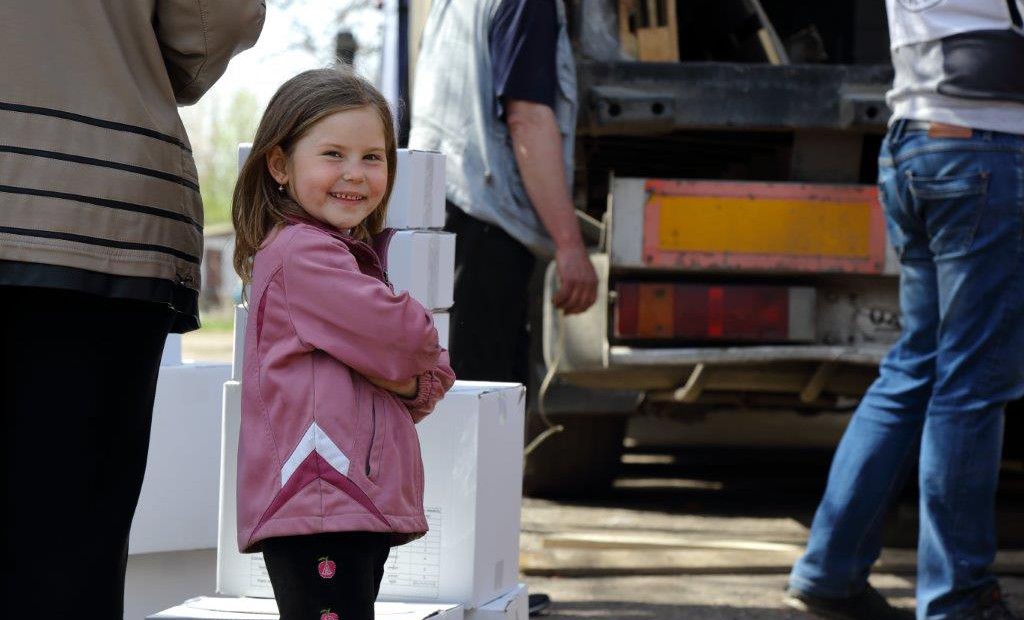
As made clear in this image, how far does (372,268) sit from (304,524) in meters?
0.41

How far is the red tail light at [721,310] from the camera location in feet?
13.6

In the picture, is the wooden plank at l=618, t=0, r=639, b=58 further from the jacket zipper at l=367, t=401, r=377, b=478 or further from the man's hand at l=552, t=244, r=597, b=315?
the jacket zipper at l=367, t=401, r=377, b=478

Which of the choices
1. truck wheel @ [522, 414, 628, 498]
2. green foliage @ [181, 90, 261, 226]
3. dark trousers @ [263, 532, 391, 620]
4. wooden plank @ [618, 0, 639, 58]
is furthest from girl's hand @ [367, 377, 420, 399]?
green foliage @ [181, 90, 261, 226]

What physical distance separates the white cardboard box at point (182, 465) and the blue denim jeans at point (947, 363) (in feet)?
4.47

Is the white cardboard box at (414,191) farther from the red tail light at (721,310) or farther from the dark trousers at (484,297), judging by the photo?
the red tail light at (721,310)

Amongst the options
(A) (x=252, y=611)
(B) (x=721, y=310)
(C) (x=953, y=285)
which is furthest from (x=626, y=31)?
(A) (x=252, y=611)

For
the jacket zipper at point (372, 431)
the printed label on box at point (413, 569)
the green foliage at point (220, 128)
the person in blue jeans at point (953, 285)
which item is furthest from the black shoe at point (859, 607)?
the green foliage at point (220, 128)

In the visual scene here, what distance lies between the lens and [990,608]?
324cm

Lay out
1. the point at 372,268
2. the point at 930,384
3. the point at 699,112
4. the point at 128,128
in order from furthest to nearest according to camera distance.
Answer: the point at 699,112 → the point at 930,384 → the point at 372,268 → the point at 128,128

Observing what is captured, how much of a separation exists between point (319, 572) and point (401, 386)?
11.0 inches

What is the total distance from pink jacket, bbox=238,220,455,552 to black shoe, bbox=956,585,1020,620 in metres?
1.55

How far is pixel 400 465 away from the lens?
2143 millimetres

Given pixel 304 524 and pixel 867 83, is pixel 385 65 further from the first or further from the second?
pixel 304 524

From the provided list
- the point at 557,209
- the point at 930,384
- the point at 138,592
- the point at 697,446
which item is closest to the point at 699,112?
the point at 557,209
